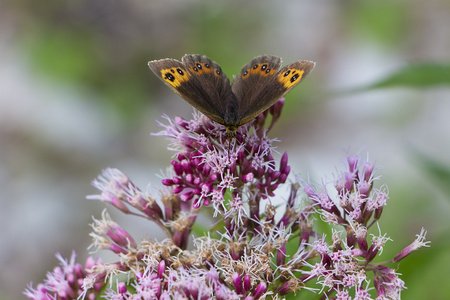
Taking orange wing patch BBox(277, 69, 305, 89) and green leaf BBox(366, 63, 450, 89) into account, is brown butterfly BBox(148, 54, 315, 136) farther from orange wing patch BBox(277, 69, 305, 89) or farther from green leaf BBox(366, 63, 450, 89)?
green leaf BBox(366, 63, 450, 89)

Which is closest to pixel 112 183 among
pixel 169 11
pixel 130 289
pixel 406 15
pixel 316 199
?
pixel 130 289

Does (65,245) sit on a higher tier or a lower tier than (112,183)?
higher

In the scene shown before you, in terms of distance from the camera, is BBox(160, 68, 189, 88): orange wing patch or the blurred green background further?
the blurred green background

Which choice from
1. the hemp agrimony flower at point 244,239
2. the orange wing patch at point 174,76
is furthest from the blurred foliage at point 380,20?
the orange wing patch at point 174,76

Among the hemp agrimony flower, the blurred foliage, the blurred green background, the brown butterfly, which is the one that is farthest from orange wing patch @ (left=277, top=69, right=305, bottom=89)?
the blurred foliage

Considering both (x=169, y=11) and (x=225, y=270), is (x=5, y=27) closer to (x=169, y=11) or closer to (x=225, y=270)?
(x=169, y=11)

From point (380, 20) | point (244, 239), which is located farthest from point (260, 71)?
point (380, 20)

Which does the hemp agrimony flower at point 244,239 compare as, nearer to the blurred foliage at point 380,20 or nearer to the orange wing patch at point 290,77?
the orange wing patch at point 290,77
